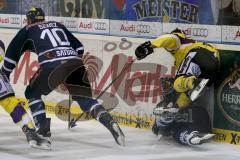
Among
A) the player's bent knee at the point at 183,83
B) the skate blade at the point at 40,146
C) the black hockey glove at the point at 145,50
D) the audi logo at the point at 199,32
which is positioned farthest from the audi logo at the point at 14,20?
the skate blade at the point at 40,146

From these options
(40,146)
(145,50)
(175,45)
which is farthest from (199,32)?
(40,146)

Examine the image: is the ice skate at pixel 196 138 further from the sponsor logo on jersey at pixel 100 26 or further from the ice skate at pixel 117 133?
the sponsor logo on jersey at pixel 100 26

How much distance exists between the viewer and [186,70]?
7.59 metres

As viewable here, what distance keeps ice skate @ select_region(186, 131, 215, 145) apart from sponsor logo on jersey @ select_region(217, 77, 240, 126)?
17.3 inches

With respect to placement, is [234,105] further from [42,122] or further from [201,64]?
[42,122]

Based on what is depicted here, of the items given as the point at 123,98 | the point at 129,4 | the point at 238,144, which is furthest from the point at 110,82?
the point at 238,144

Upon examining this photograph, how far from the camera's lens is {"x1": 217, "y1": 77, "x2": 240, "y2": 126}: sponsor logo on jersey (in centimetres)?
749

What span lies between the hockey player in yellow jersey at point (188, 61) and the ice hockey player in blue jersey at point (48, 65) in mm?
767

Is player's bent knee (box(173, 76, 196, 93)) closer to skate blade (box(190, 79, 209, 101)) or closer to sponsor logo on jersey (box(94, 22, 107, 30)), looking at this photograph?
skate blade (box(190, 79, 209, 101))

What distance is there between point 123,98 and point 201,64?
1638 mm

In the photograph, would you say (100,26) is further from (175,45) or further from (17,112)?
(17,112)

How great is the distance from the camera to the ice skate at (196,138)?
716cm

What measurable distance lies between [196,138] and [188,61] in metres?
0.92

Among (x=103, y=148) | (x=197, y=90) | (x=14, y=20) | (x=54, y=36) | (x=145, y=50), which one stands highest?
(x=14, y=20)
